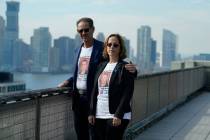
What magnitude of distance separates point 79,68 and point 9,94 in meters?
1.01

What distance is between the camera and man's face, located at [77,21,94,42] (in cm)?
548

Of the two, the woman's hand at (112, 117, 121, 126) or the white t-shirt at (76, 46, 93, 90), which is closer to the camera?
the woman's hand at (112, 117, 121, 126)

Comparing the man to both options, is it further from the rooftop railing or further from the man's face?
the rooftop railing

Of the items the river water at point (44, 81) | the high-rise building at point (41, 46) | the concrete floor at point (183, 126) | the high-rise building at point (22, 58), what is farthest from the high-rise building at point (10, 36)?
the concrete floor at point (183, 126)

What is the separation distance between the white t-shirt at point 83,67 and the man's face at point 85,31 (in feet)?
0.49

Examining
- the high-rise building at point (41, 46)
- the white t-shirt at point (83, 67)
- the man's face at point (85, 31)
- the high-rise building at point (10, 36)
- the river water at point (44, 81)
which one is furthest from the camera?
the high-rise building at point (10, 36)

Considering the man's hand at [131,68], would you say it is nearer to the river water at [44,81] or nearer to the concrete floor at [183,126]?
the concrete floor at [183,126]

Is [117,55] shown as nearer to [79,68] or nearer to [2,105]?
[79,68]

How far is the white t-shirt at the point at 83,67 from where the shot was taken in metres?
5.65

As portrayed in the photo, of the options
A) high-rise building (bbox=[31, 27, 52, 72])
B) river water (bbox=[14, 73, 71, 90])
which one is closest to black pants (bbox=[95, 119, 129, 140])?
river water (bbox=[14, 73, 71, 90])

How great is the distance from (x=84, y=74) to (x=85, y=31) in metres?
0.48

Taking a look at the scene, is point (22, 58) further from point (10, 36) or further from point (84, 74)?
point (84, 74)

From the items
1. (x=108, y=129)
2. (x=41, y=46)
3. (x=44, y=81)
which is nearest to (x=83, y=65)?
(x=108, y=129)

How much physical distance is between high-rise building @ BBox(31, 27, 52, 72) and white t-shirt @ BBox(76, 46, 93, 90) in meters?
114
